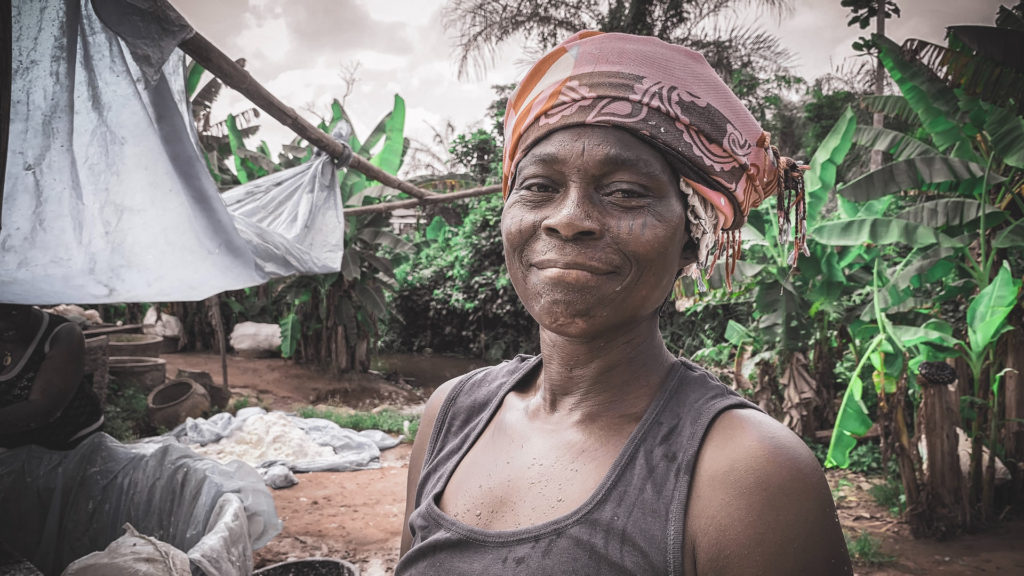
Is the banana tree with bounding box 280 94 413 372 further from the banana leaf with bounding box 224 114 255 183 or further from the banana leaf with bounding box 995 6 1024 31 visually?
the banana leaf with bounding box 995 6 1024 31

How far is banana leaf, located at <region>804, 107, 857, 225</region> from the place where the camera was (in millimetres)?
4629

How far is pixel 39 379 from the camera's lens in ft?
→ 9.73

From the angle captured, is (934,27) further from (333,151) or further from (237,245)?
(237,245)

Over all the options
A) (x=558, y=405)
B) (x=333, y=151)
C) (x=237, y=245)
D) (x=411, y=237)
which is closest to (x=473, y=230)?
(x=411, y=237)

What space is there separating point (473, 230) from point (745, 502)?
11886 millimetres

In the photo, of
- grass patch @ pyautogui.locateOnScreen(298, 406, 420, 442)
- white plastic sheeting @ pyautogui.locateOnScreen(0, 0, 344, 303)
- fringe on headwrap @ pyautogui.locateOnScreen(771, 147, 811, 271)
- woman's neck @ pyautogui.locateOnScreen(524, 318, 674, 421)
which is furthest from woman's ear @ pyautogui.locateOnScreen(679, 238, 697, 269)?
grass patch @ pyautogui.locateOnScreen(298, 406, 420, 442)

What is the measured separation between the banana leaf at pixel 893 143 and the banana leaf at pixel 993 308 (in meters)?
1.41

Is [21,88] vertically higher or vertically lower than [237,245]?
higher

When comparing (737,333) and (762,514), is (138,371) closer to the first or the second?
(737,333)

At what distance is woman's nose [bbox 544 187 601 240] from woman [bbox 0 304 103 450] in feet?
10.2

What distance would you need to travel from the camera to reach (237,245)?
9.43 feet

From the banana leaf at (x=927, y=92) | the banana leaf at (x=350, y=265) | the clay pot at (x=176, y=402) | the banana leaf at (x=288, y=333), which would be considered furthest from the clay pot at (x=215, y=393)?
the banana leaf at (x=927, y=92)

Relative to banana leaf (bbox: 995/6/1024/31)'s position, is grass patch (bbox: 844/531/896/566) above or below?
below

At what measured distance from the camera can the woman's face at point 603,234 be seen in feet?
3.31
